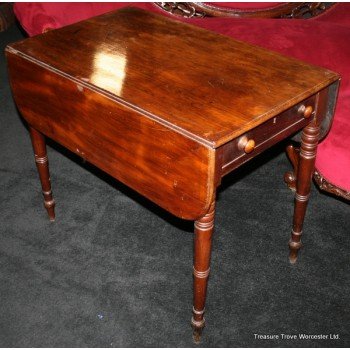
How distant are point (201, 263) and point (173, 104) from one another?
18.5 inches

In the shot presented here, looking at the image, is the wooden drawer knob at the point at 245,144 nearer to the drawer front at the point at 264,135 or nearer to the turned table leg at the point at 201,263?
the drawer front at the point at 264,135

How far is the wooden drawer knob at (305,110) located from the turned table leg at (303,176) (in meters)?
0.09

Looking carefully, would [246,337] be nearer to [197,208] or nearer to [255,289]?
[255,289]

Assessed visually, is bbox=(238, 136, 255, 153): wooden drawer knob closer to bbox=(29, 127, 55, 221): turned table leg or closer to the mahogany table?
the mahogany table

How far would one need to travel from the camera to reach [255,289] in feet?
6.09

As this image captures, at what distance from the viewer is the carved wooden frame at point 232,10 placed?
232 cm

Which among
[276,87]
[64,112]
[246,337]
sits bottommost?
[246,337]

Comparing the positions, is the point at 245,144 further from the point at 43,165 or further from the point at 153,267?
the point at 43,165

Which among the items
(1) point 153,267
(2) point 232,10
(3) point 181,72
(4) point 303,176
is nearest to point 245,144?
(3) point 181,72

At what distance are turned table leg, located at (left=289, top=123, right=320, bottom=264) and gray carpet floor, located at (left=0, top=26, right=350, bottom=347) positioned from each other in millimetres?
103

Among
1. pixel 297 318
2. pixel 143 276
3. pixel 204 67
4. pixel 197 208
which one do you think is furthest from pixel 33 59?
pixel 297 318

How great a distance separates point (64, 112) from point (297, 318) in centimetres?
103

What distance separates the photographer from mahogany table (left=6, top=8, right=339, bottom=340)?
4.28ft

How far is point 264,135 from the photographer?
1411mm
